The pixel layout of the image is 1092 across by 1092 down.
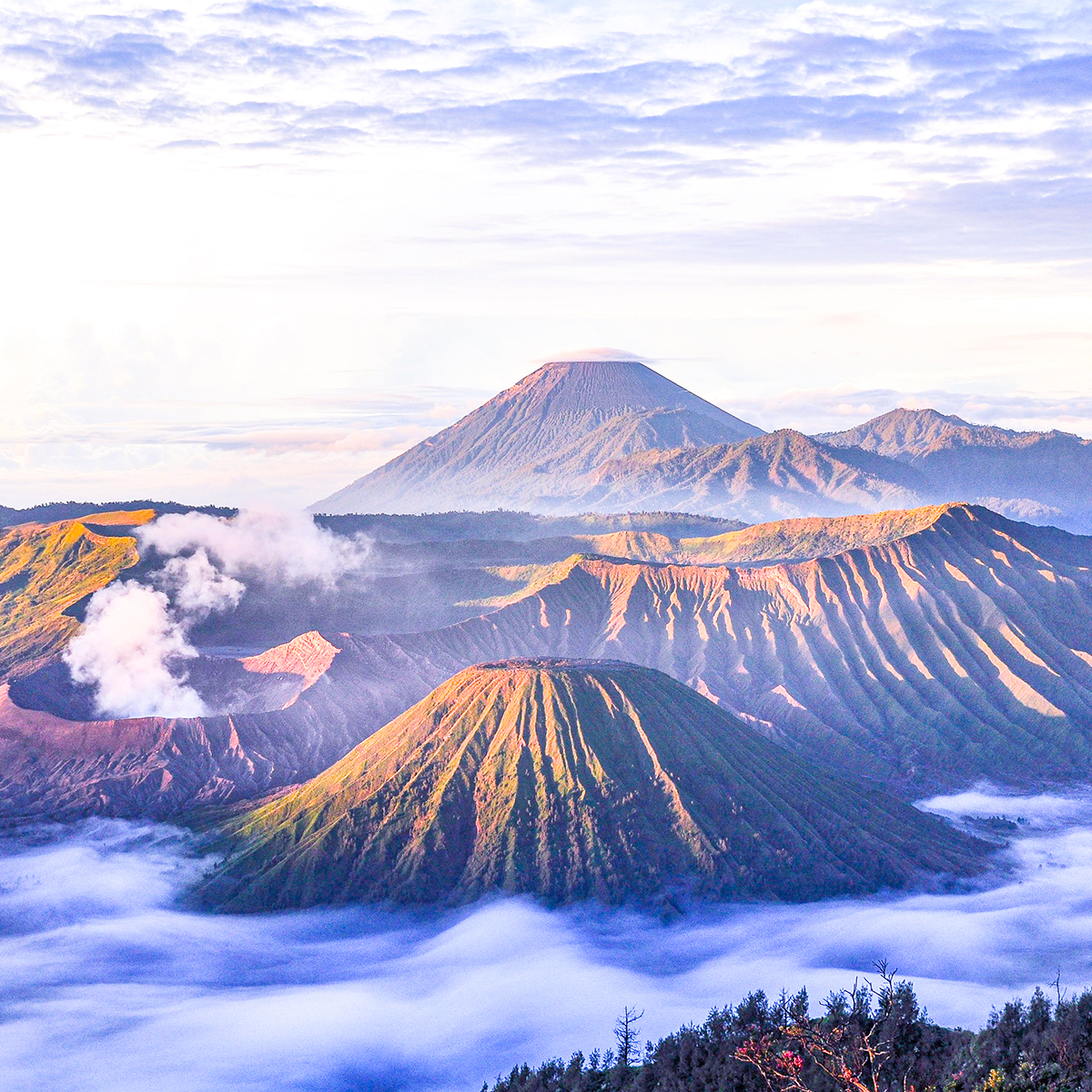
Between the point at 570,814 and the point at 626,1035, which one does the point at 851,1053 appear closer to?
the point at 626,1035

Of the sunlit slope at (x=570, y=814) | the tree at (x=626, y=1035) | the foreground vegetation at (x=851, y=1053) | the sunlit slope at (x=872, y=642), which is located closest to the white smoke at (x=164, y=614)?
the sunlit slope at (x=872, y=642)

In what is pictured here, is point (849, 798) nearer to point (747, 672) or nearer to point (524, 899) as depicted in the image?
point (524, 899)

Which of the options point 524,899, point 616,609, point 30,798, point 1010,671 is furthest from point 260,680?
point 1010,671

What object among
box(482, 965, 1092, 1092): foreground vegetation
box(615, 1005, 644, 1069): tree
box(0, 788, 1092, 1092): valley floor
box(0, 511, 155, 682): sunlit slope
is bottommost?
box(0, 788, 1092, 1092): valley floor

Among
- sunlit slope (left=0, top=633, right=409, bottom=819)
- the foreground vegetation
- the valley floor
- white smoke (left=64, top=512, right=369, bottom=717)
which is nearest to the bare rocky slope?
sunlit slope (left=0, top=633, right=409, bottom=819)

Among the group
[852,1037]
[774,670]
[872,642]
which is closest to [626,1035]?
[852,1037]

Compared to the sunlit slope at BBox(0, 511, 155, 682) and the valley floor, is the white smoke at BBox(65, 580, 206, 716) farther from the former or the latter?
the valley floor
